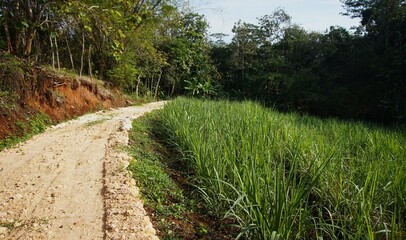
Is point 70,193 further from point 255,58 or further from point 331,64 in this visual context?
point 255,58

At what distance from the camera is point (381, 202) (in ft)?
8.38

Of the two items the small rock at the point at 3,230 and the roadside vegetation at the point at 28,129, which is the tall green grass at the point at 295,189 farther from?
the roadside vegetation at the point at 28,129

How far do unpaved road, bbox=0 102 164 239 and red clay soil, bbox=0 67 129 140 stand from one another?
92 cm

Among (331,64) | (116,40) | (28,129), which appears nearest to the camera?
(116,40)

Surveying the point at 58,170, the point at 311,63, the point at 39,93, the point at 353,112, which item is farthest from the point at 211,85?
the point at 58,170

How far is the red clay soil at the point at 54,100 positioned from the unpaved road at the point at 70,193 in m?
0.92

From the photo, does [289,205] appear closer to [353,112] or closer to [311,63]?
[353,112]

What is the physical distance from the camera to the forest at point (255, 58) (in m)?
10.4

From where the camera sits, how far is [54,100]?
6801 millimetres

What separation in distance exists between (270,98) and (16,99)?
12824mm

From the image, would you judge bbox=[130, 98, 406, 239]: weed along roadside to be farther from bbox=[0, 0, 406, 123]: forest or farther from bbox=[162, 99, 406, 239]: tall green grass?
bbox=[0, 0, 406, 123]: forest

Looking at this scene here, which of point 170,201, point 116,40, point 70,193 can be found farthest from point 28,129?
point 170,201

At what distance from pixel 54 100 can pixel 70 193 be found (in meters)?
4.71

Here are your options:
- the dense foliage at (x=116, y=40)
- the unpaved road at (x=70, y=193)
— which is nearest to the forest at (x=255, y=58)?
the dense foliage at (x=116, y=40)
